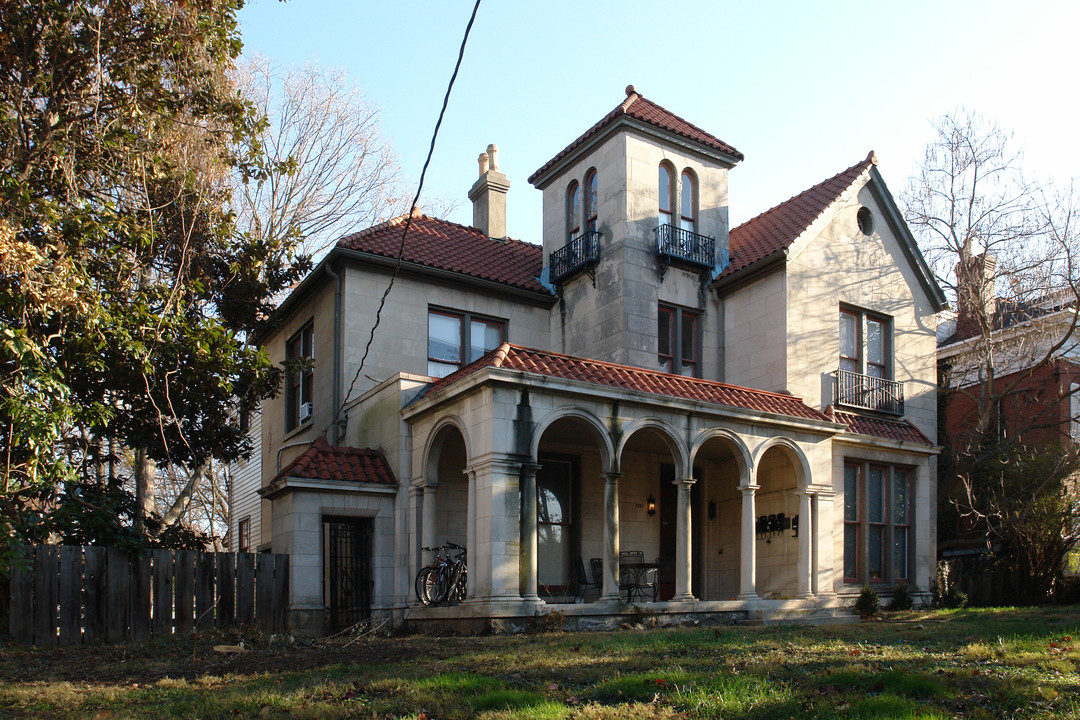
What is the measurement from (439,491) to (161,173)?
742cm

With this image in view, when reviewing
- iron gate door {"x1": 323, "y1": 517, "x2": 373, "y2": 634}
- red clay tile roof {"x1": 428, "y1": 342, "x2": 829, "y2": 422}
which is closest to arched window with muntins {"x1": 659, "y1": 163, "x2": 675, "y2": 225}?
red clay tile roof {"x1": 428, "y1": 342, "x2": 829, "y2": 422}

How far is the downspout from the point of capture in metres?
19.2

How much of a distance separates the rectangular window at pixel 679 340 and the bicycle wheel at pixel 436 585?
7399 millimetres

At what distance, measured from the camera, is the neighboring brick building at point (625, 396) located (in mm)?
15984

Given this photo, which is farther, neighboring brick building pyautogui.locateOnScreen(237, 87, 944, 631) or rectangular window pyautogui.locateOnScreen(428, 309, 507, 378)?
rectangular window pyautogui.locateOnScreen(428, 309, 507, 378)

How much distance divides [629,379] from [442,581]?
4.76 meters

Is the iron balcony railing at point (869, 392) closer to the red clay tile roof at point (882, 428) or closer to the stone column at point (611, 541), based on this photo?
the red clay tile roof at point (882, 428)

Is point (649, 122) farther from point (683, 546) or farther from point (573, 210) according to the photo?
point (683, 546)

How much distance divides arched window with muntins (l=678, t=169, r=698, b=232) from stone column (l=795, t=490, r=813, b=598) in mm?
6844

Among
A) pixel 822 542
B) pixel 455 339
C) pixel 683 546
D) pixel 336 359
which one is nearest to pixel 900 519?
pixel 822 542

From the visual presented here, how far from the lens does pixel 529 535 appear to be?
14609 millimetres

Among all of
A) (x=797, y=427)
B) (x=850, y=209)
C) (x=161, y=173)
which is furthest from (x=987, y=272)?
(x=161, y=173)

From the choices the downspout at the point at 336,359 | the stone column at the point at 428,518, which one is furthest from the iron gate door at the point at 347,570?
the downspout at the point at 336,359

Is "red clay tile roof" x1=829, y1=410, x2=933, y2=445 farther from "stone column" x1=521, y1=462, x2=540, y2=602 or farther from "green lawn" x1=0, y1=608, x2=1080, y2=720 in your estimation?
"green lawn" x1=0, y1=608, x2=1080, y2=720
